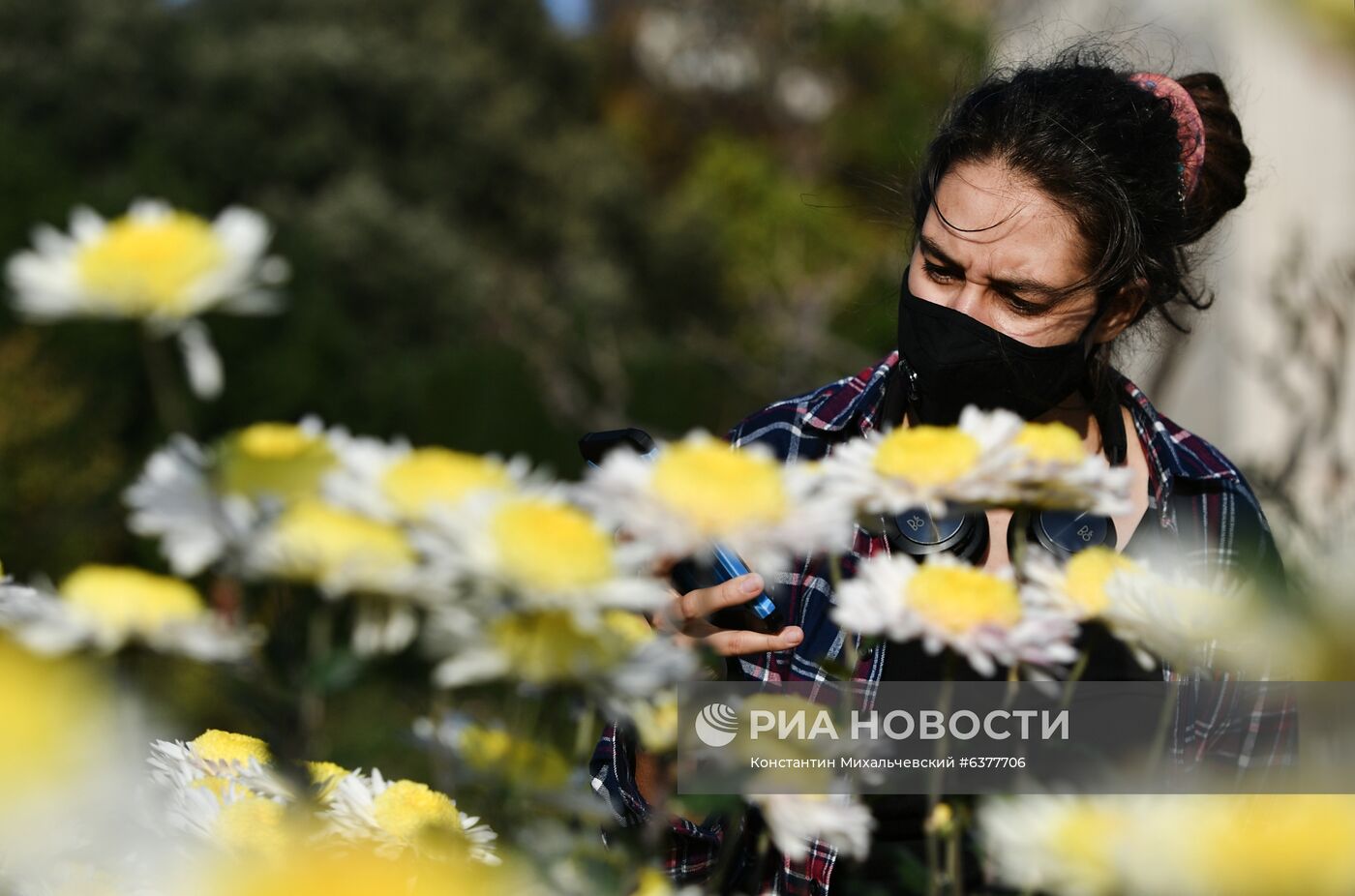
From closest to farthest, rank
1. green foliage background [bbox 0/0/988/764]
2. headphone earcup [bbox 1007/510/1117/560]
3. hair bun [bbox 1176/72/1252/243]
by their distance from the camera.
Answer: headphone earcup [bbox 1007/510/1117/560] → hair bun [bbox 1176/72/1252/243] → green foliage background [bbox 0/0/988/764]

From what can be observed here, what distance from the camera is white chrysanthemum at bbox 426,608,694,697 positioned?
1.71ft

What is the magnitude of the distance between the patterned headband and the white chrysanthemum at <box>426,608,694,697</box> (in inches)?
62.3

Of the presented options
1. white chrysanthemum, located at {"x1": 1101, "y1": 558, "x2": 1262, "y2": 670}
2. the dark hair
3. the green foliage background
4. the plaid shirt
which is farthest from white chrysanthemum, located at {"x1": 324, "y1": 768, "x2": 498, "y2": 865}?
the green foliage background

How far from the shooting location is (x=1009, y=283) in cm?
169

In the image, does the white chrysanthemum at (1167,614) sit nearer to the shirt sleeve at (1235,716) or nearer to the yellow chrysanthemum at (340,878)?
the yellow chrysanthemum at (340,878)

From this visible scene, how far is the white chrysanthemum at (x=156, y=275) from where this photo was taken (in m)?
0.55

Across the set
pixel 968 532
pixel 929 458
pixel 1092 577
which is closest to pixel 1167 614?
pixel 1092 577

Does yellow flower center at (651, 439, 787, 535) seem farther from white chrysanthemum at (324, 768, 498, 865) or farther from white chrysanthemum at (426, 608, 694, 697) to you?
white chrysanthemum at (324, 768, 498, 865)

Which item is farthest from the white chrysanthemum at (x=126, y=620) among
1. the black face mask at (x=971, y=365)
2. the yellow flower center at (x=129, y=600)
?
the black face mask at (x=971, y=365)

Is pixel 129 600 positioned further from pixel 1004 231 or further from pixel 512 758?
pixel 1004 231

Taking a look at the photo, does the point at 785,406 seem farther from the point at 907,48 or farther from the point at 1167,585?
the point at 907,48

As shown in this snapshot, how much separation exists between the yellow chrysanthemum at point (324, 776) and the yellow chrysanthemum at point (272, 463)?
0.45 ft

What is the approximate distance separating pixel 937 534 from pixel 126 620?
47.2 inches

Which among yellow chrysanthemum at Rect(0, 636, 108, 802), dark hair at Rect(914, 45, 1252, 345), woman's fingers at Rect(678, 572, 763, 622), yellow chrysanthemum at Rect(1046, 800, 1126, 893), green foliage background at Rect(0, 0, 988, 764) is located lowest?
yellow chrysanthemum at Rect(0, 636, 108, 802)
